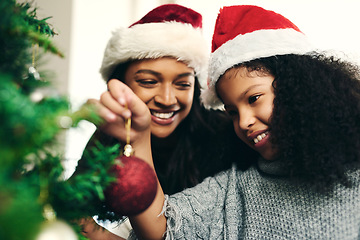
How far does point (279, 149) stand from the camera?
798mm

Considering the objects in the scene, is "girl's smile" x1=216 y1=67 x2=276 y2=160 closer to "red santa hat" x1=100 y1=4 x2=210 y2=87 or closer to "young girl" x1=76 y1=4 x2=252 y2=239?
"young girl" x1=76 y1=4 x2=252 y2=239

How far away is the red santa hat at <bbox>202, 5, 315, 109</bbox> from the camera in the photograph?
85cm

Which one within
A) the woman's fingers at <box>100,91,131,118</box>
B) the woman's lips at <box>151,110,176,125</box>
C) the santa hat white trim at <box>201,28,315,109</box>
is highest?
the santa hat white trim at <box>201,28,315,109</box>

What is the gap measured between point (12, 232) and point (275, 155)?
0.67m

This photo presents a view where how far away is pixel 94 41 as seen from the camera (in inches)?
68.2

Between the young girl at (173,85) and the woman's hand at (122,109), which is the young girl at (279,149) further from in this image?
the young girl at (173,85)

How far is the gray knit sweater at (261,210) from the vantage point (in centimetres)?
72

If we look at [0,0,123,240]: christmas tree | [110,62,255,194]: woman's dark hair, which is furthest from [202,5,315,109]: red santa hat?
[0,0,123,240]: christmas tree

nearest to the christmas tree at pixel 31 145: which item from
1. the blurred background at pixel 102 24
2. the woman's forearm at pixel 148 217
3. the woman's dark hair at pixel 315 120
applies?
the woman's forearm at pixel 148 217

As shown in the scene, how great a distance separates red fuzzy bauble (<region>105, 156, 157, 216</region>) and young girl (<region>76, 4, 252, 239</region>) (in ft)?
1.49

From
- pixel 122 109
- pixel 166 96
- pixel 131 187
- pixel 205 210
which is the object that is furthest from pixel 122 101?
pixel 166 96

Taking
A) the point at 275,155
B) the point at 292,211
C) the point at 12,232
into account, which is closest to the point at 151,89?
the point at 275,155

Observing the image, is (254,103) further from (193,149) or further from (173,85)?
(193,149)

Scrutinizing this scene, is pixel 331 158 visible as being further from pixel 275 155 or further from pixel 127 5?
pixel 127 5
